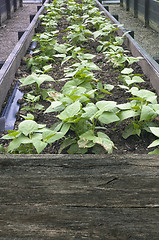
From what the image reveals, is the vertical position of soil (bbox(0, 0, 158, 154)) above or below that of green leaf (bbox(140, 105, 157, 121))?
below

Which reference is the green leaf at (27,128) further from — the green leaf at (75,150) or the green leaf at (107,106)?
the green leaf at (107,106)

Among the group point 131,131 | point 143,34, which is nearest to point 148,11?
point 143,34

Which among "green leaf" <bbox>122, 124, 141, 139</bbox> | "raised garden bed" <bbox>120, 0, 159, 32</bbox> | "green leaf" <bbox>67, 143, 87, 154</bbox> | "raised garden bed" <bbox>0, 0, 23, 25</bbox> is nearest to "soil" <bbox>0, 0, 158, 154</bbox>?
"green leaf" <bbox>122, 124, 141, 139</bbox>

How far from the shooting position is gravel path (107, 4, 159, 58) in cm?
559

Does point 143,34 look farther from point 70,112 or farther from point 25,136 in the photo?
point 25,136

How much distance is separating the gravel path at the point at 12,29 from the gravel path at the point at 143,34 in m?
2.33

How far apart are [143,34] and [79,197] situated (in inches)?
247

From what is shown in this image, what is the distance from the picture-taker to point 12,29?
7715 mm

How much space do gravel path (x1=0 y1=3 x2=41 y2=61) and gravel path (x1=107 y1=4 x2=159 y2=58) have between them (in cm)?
233

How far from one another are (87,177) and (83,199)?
0.10m

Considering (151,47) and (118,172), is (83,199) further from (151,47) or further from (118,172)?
(151,47)

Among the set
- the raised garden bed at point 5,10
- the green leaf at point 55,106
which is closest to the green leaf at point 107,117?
the green leaf at point 55,106

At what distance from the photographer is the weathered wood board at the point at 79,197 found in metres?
1.03

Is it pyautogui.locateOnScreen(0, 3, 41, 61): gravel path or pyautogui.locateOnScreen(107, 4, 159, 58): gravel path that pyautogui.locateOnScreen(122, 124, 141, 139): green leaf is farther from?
pyautogui.locateOnScreen(0, 3, 41, 61): gravel path
